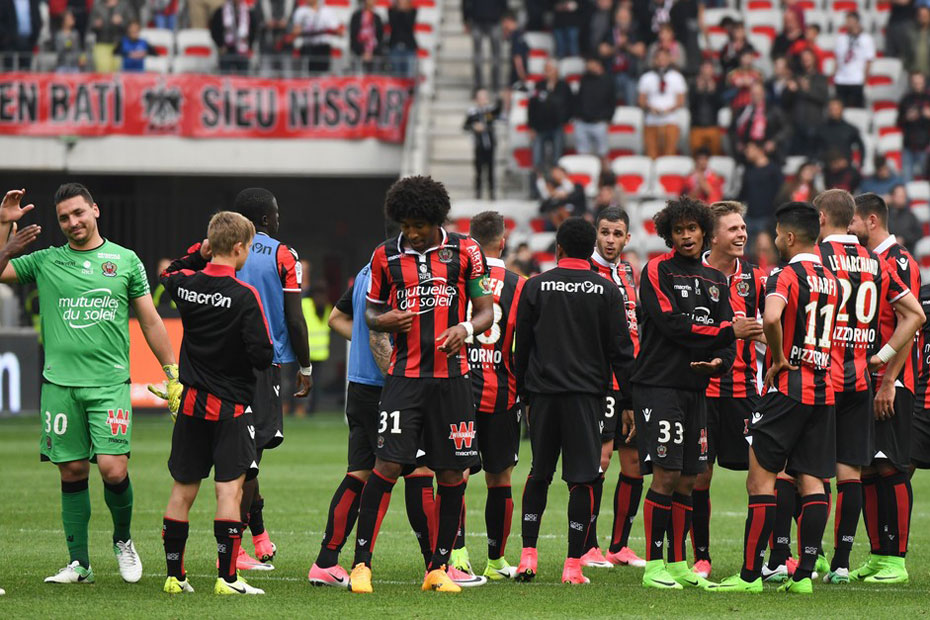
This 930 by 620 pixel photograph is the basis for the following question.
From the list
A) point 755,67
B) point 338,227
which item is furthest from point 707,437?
point 338,227

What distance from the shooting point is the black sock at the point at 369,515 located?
8.43m

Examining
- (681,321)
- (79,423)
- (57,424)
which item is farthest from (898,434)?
(57,424)

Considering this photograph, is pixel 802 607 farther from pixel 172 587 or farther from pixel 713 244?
pixel 172 587

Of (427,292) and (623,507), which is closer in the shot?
(427,292)

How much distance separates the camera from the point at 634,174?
82.5 ft

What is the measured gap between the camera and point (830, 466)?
8.64m

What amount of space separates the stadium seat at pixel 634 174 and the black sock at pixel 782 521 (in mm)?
16298

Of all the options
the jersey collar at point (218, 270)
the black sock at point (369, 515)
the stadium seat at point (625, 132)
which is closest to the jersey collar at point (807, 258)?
the black sock at point (369, 515)

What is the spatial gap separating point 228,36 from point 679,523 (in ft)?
62.0

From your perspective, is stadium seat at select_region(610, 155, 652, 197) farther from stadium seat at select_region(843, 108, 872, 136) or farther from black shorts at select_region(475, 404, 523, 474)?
black shorts at select_region(475, 404, 523, 474)

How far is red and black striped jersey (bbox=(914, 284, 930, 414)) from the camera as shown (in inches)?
390

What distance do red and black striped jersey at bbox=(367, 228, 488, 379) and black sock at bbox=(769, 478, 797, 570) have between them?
2.04m

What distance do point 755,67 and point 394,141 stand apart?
20.2 ft

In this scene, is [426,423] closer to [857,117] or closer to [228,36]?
[228,36]
